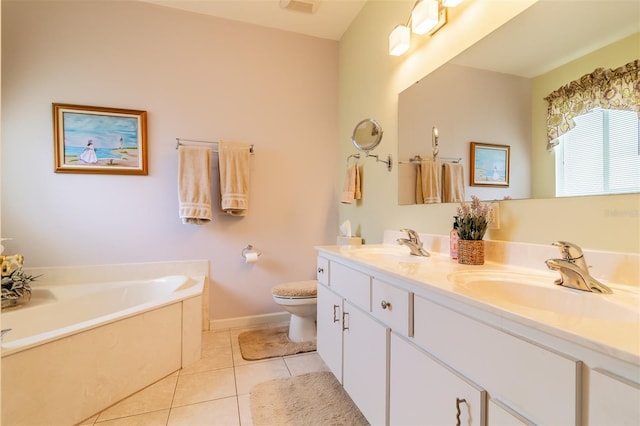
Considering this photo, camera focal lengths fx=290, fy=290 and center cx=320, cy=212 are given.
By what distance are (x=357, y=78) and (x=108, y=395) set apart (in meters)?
2.72

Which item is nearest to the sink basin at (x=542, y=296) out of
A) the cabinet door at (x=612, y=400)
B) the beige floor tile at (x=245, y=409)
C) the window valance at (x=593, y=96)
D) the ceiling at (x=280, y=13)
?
the cabinet door at (x=612, y=400)

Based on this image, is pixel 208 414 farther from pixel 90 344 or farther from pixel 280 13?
pixel 280 13

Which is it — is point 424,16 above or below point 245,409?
above

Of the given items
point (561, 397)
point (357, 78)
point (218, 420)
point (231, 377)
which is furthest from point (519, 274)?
point (357, 78)

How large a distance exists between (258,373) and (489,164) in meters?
1.78

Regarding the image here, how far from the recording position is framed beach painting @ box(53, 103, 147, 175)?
85.1 inches

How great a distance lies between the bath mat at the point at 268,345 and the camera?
2.10m

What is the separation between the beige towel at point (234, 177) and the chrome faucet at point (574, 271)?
2085 mm

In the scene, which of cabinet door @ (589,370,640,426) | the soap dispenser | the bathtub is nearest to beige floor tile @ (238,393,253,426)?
the bathtub

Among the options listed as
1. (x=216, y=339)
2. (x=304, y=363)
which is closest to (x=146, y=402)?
(x=216, y=339)

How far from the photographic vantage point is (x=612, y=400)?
0.50 metres

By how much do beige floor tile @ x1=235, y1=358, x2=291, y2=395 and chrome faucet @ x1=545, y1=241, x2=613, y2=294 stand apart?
1565mm

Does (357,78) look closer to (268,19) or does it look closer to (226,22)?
(268,19)

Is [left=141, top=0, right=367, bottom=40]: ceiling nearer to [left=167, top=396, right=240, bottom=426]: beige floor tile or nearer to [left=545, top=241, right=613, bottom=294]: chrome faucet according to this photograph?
[left=545, top=241, right=613, bottom=294]: chrome faucet
